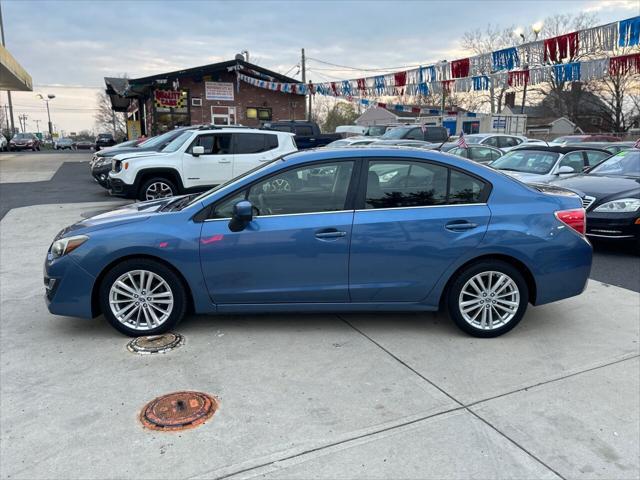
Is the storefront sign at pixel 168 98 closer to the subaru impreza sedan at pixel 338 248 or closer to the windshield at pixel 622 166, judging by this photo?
the windshield at pixel 622 166

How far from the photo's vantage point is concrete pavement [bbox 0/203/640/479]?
2.68m

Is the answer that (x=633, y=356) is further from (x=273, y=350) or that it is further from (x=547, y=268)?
(x=273, y=350)

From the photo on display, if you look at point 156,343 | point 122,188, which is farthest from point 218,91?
point 156,343

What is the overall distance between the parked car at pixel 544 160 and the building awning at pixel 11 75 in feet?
73.2

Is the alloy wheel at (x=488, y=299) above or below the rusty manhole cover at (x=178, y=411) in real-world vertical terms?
above

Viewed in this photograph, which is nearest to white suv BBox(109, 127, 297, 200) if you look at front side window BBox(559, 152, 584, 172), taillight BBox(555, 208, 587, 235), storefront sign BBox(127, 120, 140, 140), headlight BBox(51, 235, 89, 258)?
front side window BBox(559, 152, 584, 172)

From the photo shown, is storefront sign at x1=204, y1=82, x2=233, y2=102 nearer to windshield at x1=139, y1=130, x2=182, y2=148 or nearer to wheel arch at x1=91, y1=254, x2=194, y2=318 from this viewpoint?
windshield at x1=139, y1=130, x2=182, y2=148

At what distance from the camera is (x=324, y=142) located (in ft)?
64.1

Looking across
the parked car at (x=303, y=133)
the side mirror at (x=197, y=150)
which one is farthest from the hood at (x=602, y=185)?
the parked car at (x=303, y=133)

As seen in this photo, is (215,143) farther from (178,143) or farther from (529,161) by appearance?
(529,161)

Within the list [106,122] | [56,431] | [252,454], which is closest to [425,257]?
[252,454]

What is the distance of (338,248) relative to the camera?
401 centimetres

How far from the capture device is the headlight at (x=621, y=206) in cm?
690

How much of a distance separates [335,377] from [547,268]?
2.03 m
